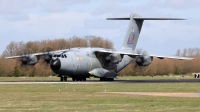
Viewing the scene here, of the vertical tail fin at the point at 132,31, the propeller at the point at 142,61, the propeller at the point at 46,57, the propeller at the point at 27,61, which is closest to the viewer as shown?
the propeller at the point at 142,61

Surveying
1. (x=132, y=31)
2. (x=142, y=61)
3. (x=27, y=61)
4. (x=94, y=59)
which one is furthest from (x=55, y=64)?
(x=132, y=31)

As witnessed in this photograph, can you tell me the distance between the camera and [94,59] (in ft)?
190

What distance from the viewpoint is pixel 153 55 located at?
5550 cm

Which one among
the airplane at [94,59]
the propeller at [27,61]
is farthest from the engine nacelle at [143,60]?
the propeller at [27,61]

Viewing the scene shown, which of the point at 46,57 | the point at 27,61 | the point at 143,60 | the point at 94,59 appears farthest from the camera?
the point at 94,59

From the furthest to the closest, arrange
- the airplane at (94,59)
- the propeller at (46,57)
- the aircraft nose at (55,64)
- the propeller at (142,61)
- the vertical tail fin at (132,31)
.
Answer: the vertical tail fin at (132,31) < the propeller at (46,57) < the propeller at (142,61) < the airplane at (94,59) < the aircraft nose at (55,64)

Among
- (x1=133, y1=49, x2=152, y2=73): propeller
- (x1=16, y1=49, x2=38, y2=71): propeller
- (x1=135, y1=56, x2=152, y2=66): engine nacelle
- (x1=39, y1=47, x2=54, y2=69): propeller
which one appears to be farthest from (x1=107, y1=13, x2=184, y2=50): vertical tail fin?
(x1=16, y1=49, x2=38, y2=71): propeller

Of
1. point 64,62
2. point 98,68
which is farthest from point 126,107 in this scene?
point 98,68

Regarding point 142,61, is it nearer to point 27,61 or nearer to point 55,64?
point 55,64

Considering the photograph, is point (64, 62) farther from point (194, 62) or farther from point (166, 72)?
point (194, 62)

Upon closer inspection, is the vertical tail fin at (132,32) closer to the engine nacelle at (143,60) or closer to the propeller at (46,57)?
the engine nacelle at (143,60)

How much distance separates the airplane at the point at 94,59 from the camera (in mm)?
53812

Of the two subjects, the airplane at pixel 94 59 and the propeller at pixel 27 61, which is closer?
the airplane at pixel 94 59

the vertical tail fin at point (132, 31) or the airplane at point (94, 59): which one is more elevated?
the vertical tail fin at point (132, 31)
